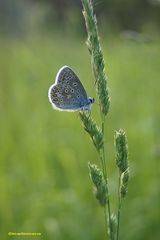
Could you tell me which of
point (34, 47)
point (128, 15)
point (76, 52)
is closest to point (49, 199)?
point (34, 47)

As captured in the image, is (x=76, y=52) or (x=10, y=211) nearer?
(x=10, y=211)

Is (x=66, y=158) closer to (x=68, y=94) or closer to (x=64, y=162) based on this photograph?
(x=64, y=162)

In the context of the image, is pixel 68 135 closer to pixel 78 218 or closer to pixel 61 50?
pixel 78 218

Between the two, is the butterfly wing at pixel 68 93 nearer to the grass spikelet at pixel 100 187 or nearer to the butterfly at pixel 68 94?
the butterfly at pixel 68 94

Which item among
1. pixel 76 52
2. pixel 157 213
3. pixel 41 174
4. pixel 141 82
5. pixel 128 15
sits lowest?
pixel 157 213

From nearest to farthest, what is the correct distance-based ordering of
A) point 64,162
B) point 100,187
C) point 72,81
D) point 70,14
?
point 100,187 → point 72,81 → point 64,162 → point 70,14

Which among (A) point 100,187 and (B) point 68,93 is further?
(B) point 68,93

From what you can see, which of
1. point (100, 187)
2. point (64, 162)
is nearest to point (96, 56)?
point (100, 187)

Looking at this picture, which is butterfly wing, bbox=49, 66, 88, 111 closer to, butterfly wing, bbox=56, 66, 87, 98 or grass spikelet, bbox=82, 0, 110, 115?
butterfly wing, bbox=56, 66, 87, 98

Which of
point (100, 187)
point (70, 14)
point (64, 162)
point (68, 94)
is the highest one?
point (70, 14)
